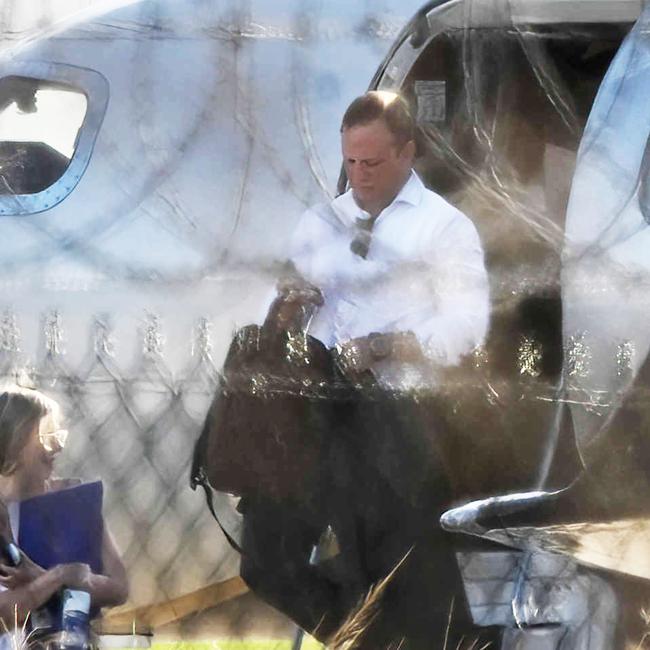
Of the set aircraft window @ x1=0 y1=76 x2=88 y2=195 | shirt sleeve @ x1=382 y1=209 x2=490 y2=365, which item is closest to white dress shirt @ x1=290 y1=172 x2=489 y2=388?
shirt sleeve @ x1=382 y1=209 x2=490 y2=365

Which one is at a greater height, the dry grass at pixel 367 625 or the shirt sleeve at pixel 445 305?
the shirt sleeve at pixel 445 305

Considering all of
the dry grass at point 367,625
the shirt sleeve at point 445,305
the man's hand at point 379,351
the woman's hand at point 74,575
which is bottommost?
the dry grass at point 367,625

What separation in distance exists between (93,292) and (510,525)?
939mm

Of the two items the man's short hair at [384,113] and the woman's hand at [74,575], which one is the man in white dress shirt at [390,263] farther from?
the woman's hand at [74,575]

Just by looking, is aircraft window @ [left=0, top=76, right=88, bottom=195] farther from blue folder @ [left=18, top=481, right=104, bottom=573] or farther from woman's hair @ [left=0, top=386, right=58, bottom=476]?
blue folder @ [left=18, top=481, right=104, bottom=573]

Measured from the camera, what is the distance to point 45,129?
7.55 feet

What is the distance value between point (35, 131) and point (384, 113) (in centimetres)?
71

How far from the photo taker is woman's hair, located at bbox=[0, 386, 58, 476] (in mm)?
2264

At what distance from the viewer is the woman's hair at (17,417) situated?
2264mm

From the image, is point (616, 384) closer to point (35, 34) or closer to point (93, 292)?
point (93, 292)

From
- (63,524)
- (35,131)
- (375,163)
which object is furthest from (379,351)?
(35,131)

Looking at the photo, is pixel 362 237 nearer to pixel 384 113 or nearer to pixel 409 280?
pixel 409 280

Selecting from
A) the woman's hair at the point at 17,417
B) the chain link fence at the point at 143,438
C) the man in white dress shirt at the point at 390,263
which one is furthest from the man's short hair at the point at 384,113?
the woman's hair at the point at 17,417

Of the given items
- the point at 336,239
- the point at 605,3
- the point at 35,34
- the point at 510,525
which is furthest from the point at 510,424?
the point at 35,34
